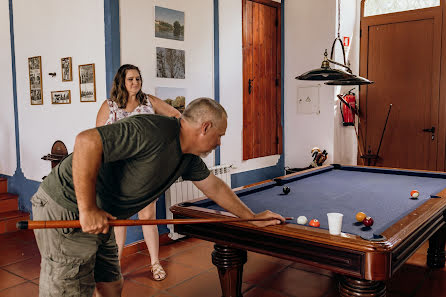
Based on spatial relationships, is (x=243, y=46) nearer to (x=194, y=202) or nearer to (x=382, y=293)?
(x=194, y=202)

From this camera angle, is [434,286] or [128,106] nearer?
[434,286]

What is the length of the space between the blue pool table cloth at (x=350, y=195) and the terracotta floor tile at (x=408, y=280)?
27.7 inches

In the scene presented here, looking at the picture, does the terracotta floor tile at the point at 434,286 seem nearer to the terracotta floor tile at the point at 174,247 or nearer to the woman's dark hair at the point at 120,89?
the terracotta floor tile at the point at 174,247

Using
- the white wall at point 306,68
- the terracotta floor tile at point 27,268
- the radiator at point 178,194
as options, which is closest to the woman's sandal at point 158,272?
the radiator at point 178,194

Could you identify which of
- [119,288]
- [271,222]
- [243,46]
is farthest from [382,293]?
[243,46]

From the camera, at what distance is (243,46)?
17.0 ft

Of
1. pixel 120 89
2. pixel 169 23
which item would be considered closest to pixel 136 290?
pixel 120 89

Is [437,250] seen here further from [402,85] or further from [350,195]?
[402,85]

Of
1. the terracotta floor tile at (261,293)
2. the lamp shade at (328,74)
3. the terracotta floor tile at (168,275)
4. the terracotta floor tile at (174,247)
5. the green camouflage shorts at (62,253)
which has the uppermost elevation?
the lamp shade at (328,74)

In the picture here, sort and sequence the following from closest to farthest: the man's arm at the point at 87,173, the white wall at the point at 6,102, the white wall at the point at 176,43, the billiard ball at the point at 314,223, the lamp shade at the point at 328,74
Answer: the man's arm at the point at 87,173, the billiard ball at the point at 314,223, the lamp shade at the point at 328,74, the white wall at the point at 176,43, the white wall at the point at 6,102

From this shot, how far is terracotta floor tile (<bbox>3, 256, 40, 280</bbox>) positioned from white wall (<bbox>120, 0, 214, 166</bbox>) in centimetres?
180

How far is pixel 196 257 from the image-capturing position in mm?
3822

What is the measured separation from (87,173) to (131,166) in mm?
220

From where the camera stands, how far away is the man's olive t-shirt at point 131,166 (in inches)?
64.9
